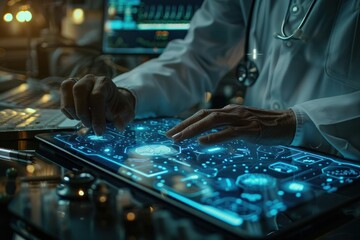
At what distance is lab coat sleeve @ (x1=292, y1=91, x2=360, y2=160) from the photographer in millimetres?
866

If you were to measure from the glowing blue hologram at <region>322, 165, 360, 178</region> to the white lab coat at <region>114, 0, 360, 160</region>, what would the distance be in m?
0.18

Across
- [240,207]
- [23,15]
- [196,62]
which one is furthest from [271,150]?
[23,15]

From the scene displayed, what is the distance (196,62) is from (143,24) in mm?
400

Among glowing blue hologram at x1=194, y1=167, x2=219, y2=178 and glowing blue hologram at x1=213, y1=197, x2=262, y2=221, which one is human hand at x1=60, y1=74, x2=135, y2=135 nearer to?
glowing blue hologram at x1=194, y1=167, x2=219, y2=178

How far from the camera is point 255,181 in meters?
0.59

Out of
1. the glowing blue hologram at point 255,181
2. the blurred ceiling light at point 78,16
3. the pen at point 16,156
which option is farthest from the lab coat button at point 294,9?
the blurred ceiling light at point 78,16

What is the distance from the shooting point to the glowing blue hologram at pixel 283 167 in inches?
25.7

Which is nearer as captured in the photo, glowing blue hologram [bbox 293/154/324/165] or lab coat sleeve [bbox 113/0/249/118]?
glowing blue hologram [bbox 293/154/324/165]

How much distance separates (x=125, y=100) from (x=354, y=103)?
485 millimetres

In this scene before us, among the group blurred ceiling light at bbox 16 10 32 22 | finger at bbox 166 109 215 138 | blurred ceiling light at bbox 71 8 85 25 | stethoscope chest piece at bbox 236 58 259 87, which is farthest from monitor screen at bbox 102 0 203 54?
finger at bbox 166 109 215 138

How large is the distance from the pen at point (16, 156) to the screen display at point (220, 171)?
0.19 feet

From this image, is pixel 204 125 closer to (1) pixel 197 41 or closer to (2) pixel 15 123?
(2) pixel 15 123

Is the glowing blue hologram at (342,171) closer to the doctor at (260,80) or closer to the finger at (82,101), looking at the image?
the doctor at (260,80)

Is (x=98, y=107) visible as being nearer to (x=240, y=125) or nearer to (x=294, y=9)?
(x=240, y=125)
